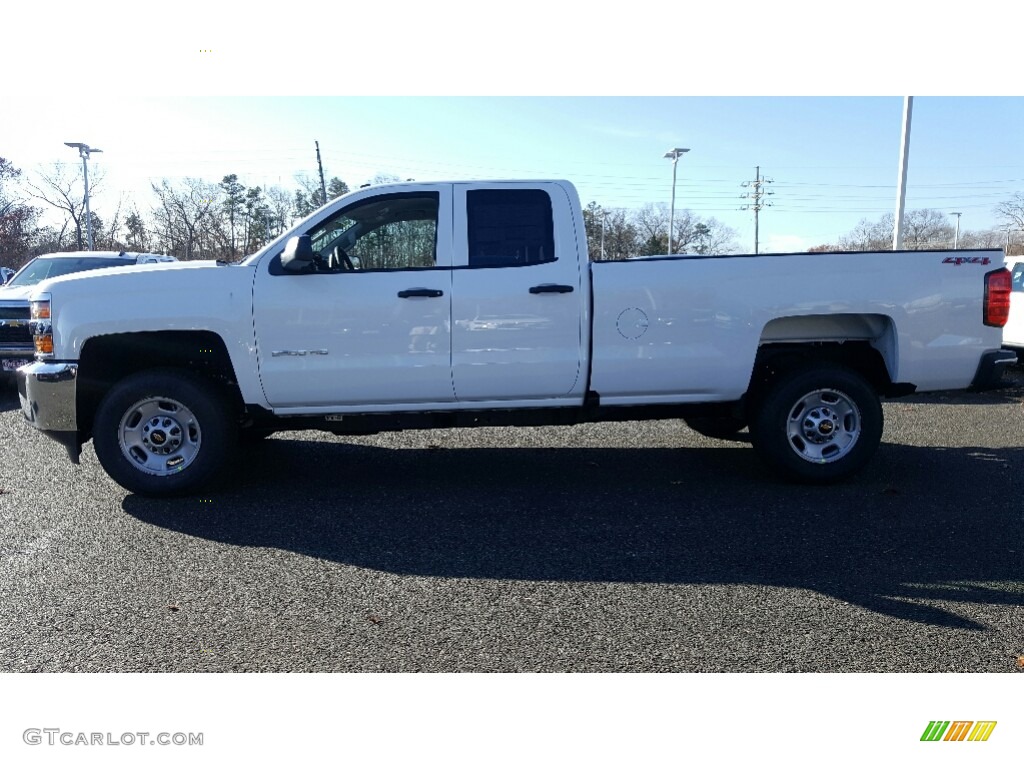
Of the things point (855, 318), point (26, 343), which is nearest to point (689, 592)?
point (855, 318)

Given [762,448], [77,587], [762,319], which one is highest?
[762,319]

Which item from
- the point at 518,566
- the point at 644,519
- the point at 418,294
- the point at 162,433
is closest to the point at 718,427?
the point at 644,519

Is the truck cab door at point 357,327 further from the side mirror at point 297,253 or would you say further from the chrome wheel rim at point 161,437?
the chrome wheel rim at point 161,437

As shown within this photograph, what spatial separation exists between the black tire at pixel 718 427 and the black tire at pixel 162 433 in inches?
159

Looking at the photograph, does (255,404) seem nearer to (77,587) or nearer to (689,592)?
(77,587)

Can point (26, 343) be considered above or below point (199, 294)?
below

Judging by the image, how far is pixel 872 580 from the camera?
13.0 ft

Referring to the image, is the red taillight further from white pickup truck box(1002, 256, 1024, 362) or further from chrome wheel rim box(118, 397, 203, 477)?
chrome wheel rim box(118, 397, 203, 477)

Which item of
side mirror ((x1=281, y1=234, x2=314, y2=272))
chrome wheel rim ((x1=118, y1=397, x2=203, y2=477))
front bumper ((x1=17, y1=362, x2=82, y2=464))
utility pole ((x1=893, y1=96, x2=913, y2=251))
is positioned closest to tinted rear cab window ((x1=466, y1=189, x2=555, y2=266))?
side mirror ((x1=281, y1=234, x2=314, y2=272))

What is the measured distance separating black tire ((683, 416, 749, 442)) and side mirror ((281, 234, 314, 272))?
365cm

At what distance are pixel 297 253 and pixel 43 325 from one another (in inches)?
73.6

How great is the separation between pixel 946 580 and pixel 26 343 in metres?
10.1

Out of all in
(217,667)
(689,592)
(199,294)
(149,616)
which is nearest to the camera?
(217,667)

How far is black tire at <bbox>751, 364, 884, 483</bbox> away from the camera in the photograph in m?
5.60
